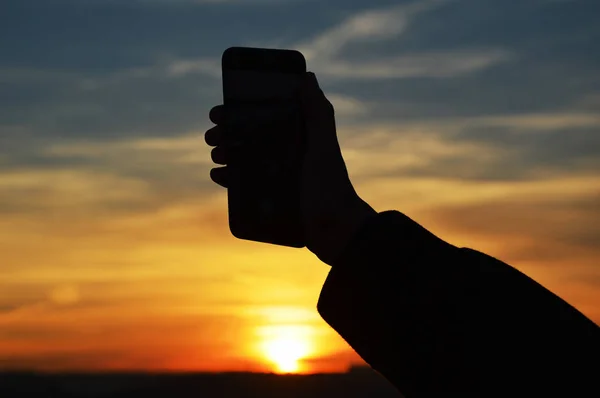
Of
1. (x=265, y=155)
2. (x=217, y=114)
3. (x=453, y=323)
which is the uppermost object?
(x=217, y=114)

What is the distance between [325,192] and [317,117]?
57 cm

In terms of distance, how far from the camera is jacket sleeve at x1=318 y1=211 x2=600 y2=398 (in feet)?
5.41

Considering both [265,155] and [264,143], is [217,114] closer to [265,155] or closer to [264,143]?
[264,143]

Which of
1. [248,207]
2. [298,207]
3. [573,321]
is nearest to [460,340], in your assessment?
[573,321]

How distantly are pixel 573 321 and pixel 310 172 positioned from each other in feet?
3.09

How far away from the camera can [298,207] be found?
275 centimetres

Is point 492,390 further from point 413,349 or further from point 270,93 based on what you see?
point 270,93

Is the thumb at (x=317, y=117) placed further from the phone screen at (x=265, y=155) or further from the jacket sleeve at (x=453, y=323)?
the jacket sleeve at (x=453, y=323)

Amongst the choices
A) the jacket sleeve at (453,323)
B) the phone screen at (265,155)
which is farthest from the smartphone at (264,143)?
the jacket sleeve at (453,323)

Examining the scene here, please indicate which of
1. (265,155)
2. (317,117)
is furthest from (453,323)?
(265,155)

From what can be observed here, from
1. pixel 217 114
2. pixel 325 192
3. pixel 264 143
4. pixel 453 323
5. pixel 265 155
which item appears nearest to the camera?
pixel 453 323

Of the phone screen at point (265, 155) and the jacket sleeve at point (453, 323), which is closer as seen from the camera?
the jacket sleeve at point (453, 323)

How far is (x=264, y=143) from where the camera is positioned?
9.76 feet

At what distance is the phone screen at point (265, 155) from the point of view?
274 centimetres
